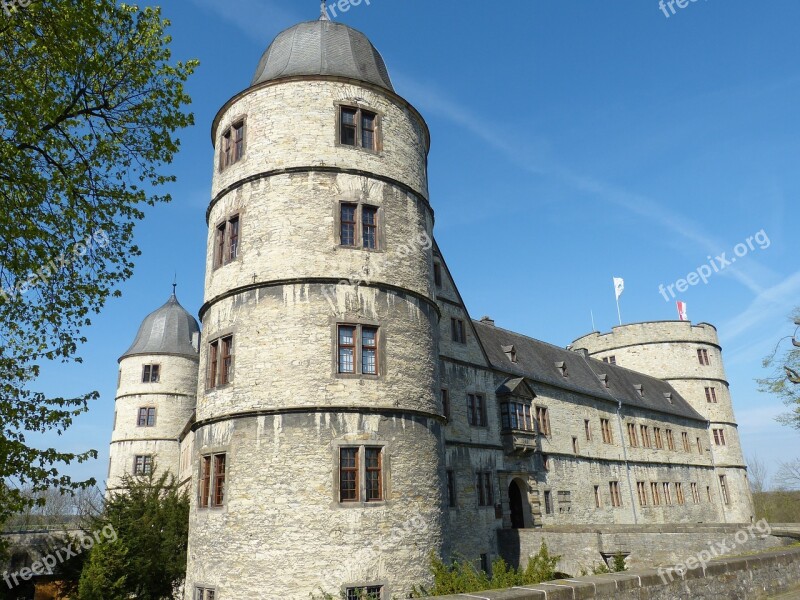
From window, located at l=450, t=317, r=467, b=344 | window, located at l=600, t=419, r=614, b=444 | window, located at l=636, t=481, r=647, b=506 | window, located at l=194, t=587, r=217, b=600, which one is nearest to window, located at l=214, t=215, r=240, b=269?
window, located at l=194, t=587, r=217, b=600

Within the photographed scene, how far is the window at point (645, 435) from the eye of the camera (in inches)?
Answer: 1450

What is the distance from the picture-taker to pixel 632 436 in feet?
118

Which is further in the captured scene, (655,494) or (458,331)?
(655,494)

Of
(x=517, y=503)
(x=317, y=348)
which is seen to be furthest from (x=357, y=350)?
(x=517, y=503)

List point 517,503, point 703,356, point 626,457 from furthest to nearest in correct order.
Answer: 1. point 703,356
2. point 626,457
3. point 517,503

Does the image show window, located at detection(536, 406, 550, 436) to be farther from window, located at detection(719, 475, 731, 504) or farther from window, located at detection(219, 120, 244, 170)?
window, located at detection(719, 475, 731, 504)

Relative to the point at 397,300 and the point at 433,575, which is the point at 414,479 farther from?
the point at 397,300

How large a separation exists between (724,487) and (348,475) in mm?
39229

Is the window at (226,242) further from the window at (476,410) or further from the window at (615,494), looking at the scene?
the window at (615,494)

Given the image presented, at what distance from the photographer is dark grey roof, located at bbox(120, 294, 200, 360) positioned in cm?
3741

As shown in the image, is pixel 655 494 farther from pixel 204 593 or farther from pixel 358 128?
pixel 358 128

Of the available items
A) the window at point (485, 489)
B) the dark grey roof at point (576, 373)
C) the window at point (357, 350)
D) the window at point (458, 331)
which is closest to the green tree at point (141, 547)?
the window at point (357, 350)

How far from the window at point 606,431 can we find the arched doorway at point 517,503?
902 cm

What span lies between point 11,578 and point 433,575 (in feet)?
63.0
